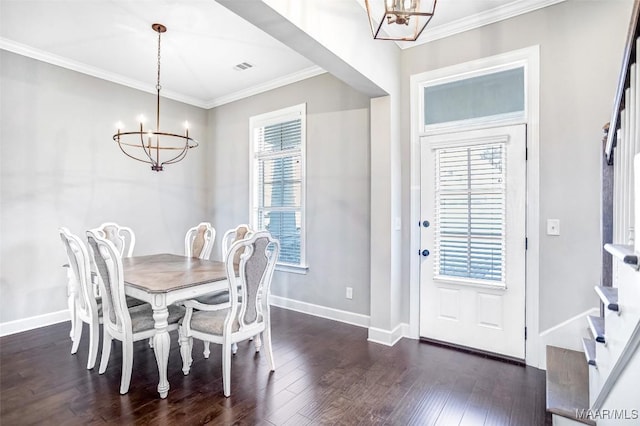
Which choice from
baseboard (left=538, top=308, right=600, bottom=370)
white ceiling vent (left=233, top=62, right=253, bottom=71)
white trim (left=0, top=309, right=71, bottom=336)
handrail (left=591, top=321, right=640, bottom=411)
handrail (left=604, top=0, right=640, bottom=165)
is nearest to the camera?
handrail (left=591, top=321, right=640, bottom=411)

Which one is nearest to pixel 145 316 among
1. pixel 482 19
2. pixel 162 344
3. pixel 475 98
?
pixel 162 344

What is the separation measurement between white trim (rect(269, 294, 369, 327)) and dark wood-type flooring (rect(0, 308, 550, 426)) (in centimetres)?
51

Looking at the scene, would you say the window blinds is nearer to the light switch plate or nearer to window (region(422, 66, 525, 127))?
window (region(422, 66, 525, 127))

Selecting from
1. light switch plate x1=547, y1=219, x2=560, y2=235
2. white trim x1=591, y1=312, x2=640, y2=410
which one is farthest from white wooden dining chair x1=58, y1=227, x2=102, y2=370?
light switch plate x1=547, y1=219, x2=560, y2=235

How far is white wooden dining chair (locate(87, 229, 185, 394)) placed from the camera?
228 cm

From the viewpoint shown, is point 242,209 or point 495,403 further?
point 242,209

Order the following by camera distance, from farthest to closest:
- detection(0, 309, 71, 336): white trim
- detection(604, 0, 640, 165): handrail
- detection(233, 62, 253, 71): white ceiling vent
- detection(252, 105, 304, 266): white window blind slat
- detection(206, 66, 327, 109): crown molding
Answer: detection(252, 105, 304, 266): white window blind slat → detection(206, 66, 327, 109): crown molding → detection(233, 62, 253, 71): white ceiling vent → detection(0, 309, 71, 336): white trim → detection(604, 0, 640, 165): handrail

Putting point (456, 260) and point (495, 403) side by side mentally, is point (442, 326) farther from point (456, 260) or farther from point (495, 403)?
point (495, 403)

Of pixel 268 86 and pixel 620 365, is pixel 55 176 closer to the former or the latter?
pixel 268 86

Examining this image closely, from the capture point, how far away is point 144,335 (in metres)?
2.42

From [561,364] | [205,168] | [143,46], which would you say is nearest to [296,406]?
[561,364]

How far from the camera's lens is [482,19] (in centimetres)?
291

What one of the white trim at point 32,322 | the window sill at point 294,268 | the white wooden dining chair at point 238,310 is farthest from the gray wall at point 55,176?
the white wooden dining chair at point 238,310

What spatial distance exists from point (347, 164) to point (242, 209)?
6.30 feet
